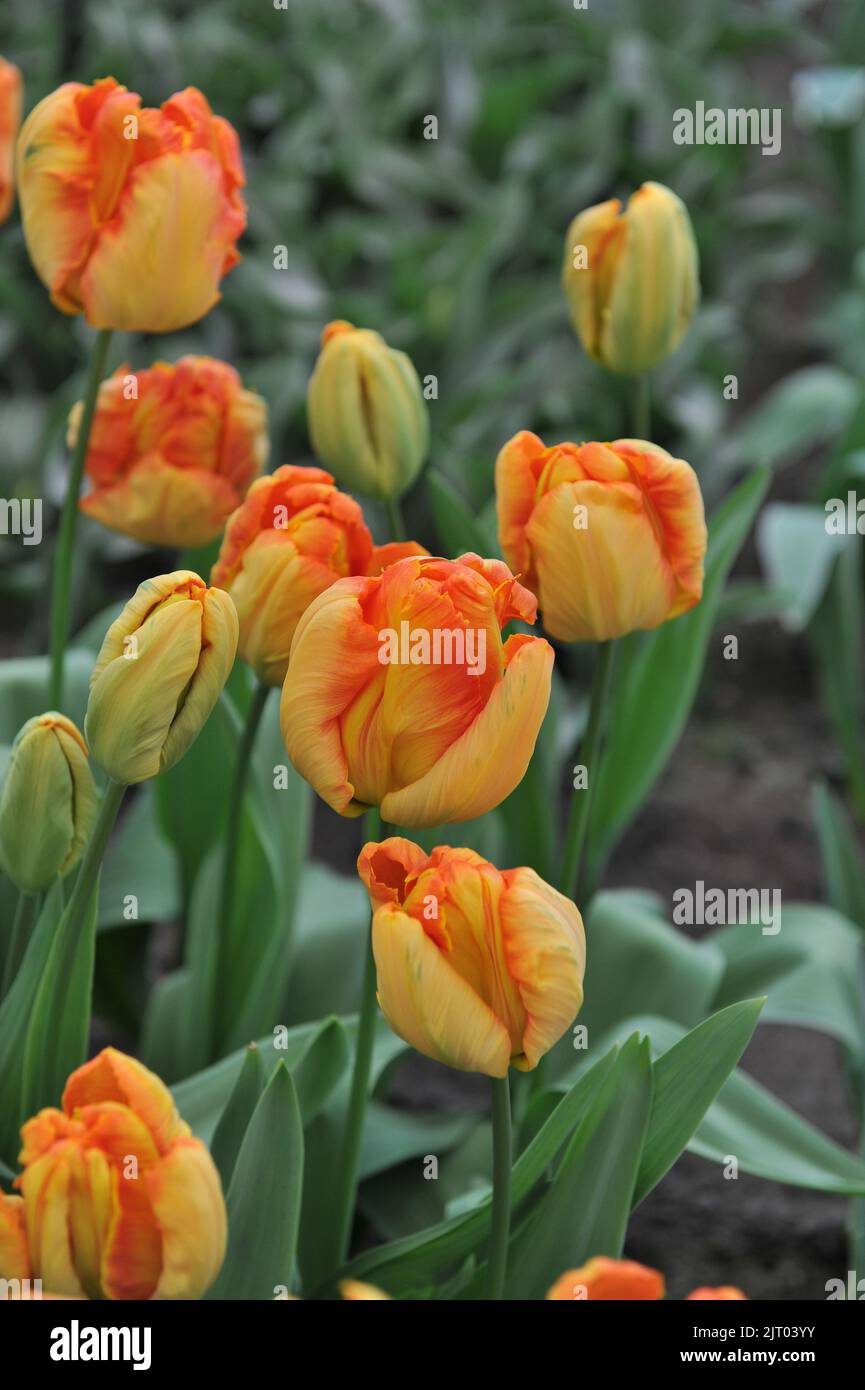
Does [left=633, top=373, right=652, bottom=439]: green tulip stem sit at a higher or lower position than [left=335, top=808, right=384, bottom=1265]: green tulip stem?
higher

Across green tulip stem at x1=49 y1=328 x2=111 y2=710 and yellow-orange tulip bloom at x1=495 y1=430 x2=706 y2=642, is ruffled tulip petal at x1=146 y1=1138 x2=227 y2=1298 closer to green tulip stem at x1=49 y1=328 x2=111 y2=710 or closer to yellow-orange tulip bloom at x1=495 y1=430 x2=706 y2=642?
yellow-orange tulip bloom at x1=495 y1=430 x2=706 y2=642

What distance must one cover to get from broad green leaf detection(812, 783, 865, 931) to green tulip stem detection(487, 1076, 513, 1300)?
0.65m

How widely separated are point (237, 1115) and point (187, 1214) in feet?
0.70

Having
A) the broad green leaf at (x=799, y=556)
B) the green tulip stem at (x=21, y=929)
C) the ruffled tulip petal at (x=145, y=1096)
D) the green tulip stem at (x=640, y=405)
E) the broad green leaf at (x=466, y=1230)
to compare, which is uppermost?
the broad green leaf at (x=799, y=556)

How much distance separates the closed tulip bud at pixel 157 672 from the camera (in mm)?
637

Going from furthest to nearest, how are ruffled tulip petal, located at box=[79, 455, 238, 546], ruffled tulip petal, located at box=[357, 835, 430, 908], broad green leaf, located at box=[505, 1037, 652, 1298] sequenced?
ruffled tulip petal, located at box=[79, 455, 238, 546] < broad green leaf, located at box=[505, 1037, 652, 1298] < ruffled tulip petal, located at box=[357, 835, 430, 908]

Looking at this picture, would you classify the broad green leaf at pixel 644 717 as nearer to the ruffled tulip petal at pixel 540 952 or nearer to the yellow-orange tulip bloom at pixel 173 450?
the yellow-orange tulip bloom at pixel 173 450

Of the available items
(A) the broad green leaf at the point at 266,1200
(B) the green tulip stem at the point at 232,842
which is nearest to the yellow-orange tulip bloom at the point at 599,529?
(B) the green tulip stem at the point at 232,842

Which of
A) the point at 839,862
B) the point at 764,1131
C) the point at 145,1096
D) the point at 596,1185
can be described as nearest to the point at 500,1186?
the point at 596,1185

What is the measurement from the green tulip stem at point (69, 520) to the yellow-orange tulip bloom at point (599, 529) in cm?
25

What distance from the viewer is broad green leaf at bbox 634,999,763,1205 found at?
0.76m

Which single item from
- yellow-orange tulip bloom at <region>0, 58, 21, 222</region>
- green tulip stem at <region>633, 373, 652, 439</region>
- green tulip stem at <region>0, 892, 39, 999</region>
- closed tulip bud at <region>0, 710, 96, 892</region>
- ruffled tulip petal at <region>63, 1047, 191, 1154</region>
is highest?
yellow-orange tulip bloom at <region>0, 58, 21, 222</region>

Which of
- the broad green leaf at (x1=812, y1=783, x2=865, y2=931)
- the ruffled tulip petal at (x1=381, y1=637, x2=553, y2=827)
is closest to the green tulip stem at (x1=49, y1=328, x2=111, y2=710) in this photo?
the ruffled tulip petal at (x1=381, y1=637, x2=553, y2=827)

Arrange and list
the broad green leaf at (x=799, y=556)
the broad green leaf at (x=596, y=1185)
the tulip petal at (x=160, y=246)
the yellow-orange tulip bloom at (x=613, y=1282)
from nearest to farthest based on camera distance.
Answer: the yellow-orange tulip bloom at (x=613, y=1282) → the broad green leaf at (x=596, y=1185) → the tulip petal at (x=160, y=246) → the broad green leaf at (x=799, y=556)
